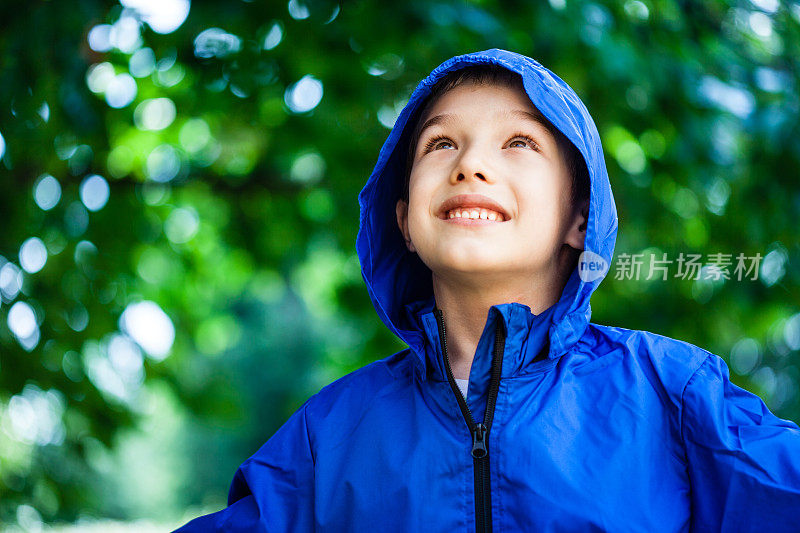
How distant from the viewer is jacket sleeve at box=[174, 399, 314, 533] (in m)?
1.67

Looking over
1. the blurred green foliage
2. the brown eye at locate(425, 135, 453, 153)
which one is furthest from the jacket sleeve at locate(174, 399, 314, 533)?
the blurred green foliage

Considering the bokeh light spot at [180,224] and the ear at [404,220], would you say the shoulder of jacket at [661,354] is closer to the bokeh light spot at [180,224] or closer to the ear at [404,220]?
the ear at [404,220]

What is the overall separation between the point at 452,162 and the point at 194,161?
3.06 metres

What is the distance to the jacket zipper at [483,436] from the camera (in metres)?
1.51

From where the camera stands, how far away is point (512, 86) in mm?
1739

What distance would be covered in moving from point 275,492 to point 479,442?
449 mm

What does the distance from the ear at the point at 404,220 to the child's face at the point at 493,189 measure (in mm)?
181

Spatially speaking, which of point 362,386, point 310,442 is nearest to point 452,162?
point 362,386

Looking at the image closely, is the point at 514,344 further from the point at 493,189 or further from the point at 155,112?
the point at 155,112

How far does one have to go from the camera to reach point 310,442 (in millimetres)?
1752

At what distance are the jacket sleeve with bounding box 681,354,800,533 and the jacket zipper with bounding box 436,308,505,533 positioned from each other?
0.34 m

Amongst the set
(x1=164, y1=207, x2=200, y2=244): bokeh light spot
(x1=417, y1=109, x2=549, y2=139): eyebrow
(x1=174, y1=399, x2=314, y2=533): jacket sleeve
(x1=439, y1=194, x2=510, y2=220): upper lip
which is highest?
(x1=417, y1=109, x2=549, y2=139): eyebrow

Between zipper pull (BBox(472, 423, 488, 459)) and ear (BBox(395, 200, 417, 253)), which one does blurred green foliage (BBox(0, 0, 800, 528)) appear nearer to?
ear (BBox(395, 200, 417, 253))

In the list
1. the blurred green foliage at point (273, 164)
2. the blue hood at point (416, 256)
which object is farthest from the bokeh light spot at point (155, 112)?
the blue hood at point (416, 256)
